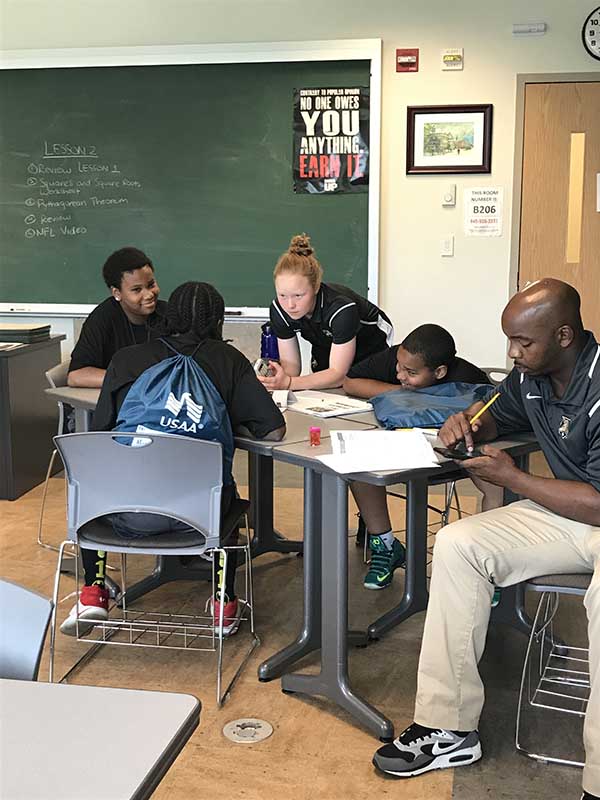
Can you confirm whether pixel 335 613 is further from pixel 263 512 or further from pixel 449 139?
pixel 449 139

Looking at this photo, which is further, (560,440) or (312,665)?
(312,665)

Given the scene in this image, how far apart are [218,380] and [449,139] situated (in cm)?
320

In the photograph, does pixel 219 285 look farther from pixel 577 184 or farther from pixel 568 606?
pixel 568 606

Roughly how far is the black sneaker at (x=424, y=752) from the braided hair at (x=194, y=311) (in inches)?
49.0

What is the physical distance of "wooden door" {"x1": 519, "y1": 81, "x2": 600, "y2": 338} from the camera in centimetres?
524

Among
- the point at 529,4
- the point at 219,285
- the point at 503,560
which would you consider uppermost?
the point at 529,4

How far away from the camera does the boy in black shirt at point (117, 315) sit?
346 centimetres

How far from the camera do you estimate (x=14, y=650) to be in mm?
1402

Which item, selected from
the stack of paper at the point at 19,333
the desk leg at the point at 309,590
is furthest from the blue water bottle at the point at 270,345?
the stack of paper at the point at 19,333

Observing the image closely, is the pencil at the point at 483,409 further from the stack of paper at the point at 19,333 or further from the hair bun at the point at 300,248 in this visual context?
the stack of paper at the point at 19,333

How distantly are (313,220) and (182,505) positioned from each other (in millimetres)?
3244

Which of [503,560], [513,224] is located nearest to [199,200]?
[513,224]

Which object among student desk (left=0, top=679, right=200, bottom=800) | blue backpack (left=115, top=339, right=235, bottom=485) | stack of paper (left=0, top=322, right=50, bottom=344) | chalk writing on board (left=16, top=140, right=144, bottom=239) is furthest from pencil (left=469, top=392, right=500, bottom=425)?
chalk writing on board (left=16, top=140, right=144, bottom=239)

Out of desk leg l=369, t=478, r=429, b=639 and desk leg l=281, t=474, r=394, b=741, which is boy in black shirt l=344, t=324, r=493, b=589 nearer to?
desk leg l=369, t=478, r=429, b=639
